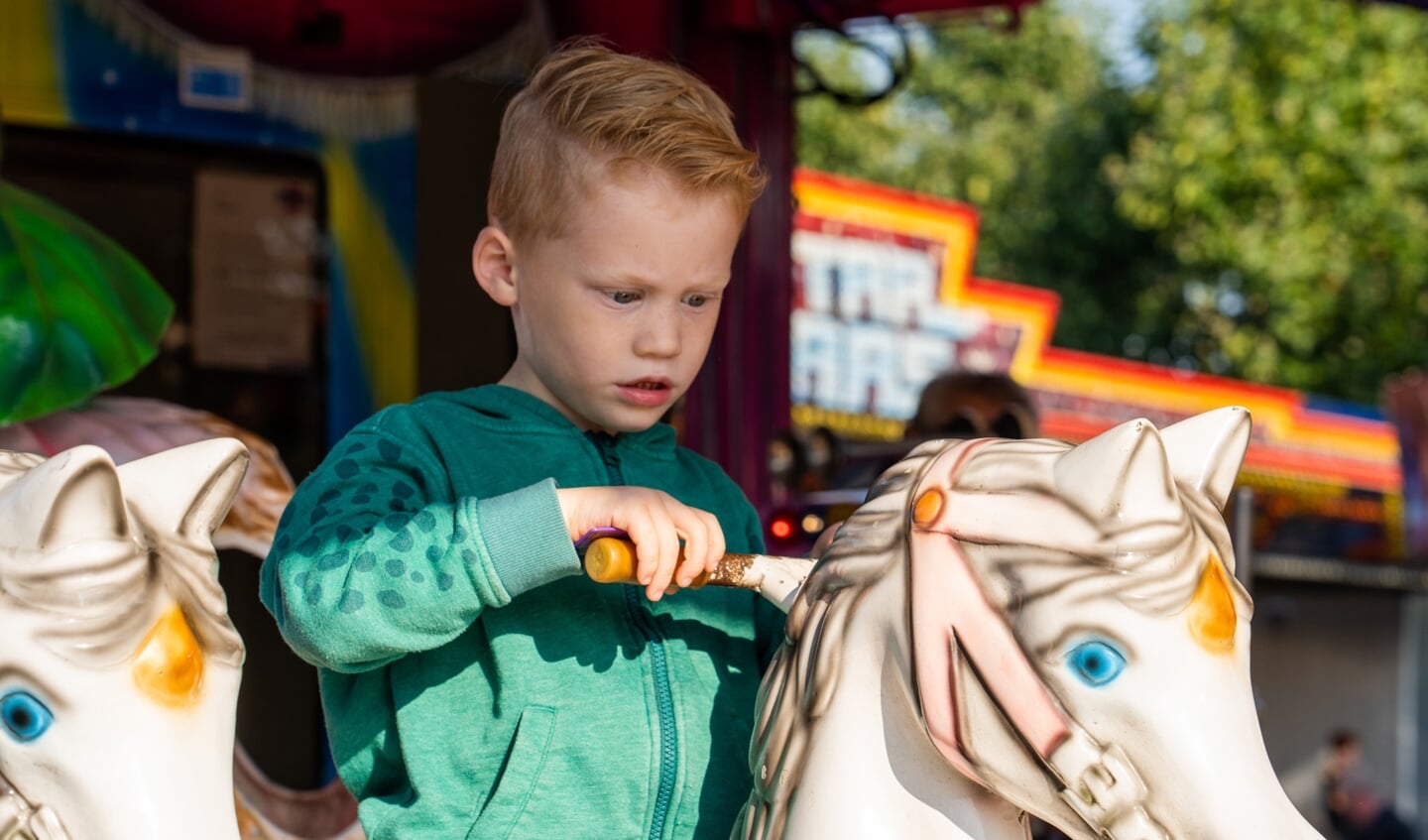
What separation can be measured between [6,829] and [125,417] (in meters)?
1.34

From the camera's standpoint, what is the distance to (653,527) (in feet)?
4.09

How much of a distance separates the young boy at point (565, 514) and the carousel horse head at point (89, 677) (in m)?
0.23

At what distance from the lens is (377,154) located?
300cm

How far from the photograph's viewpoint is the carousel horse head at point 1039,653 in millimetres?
1072

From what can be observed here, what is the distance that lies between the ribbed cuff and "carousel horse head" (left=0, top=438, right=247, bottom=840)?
0.88 ft

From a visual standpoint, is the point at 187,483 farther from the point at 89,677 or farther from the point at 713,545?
the point at 713,545

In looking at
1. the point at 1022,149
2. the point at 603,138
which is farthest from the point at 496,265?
the point at 1022,149

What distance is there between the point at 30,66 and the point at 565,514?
1.86 metres

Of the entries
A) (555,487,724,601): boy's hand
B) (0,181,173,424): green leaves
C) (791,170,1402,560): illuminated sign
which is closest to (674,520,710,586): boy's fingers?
(555,487,724,601): boy's hand

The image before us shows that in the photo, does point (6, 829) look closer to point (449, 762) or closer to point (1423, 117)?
point (449, 762)

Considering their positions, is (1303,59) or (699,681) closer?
(699,681)

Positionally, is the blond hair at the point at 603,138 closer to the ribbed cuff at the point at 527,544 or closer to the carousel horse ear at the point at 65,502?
the ribbed cuff at the point at 527,544

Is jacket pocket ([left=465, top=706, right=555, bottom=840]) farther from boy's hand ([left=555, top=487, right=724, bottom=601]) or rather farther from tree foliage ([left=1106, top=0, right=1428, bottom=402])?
tree foliage ([left=1106, top=0, right=1428, bottom=402])

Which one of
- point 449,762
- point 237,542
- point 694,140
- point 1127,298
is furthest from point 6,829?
point 1127,298
